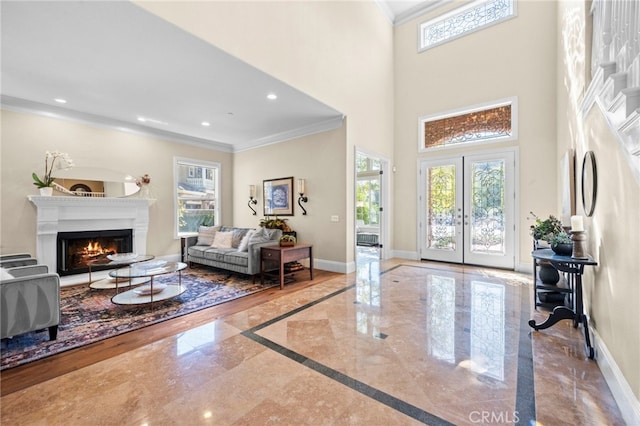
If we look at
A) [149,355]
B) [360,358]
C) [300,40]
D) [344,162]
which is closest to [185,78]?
[300,40]

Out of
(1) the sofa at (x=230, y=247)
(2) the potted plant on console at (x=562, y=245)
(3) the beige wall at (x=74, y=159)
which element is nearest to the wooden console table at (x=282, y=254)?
(1) the sofa at (x=230, y=247)

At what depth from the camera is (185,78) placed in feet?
11.8

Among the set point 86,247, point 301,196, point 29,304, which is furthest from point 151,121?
point 29,304

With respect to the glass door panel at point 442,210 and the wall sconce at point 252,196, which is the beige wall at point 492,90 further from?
the wall sconce at point 252,196

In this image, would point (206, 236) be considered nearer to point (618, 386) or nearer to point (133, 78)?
point (133, 78)

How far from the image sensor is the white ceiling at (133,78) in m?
2.51

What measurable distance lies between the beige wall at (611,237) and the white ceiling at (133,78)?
128 inches

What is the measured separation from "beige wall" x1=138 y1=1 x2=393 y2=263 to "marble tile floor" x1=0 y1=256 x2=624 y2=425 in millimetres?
2465

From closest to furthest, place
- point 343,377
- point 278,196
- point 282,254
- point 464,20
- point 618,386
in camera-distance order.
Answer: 1. point 618,386
2. point 343,377
3. point 282,254
4. point 464,20
5. point 278,196

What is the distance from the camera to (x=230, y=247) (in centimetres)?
520

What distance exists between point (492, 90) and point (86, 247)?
8.21 metres

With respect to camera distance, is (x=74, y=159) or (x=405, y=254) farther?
(x=405, y=254)

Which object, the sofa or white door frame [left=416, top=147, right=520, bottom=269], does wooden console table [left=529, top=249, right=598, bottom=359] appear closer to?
white door frame [left=416, top=147, right=520, bottom=269]

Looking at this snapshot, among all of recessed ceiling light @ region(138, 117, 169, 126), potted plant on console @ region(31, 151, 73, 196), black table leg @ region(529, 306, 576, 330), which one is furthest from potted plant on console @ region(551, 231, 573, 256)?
potted plant on console @ region(31, 151, 73, 196)
